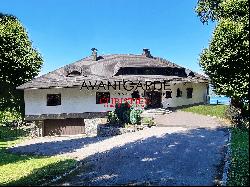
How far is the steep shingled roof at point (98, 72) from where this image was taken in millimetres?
34031

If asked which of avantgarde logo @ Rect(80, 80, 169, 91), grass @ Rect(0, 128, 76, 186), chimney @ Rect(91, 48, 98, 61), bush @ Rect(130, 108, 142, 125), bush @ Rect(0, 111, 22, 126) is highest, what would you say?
chimney @ Rect(91, 48, 98, 61)

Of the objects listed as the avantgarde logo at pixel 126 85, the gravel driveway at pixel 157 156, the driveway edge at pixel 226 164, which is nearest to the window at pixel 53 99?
the avantgarde logo at pixel 126 85

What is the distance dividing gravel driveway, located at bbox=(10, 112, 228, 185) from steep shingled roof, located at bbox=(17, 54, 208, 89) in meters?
8.52

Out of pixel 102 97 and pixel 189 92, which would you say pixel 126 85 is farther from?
pixel 189 92

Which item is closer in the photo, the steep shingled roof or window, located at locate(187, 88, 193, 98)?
the steep shingled roof

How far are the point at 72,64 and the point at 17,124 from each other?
431 inches

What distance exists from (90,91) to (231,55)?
57.4 ft

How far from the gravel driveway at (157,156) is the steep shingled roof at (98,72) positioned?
8.52m

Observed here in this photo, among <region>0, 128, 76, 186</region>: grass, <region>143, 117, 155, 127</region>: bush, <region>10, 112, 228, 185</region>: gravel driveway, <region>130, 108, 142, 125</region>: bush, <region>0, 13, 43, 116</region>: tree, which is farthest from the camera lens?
<region>0, 13, 43, 116</region>: tree

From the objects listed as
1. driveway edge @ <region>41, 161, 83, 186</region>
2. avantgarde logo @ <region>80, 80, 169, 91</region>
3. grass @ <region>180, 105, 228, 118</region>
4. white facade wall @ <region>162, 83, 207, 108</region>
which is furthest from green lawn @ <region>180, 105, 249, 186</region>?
white facade wall @ <region>162, 83, 207, 108</region>

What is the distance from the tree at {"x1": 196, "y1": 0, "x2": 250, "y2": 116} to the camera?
66.8 ft

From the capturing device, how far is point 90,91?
34.5 meters

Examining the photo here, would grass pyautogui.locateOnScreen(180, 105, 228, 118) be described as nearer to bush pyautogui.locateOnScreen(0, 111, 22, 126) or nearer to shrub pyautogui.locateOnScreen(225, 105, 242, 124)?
shrub pyautogui.locateOnScreen(225, 105, 242, 124)

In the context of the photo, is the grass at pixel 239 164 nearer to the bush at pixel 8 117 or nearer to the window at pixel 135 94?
the window at pixel 135 94
